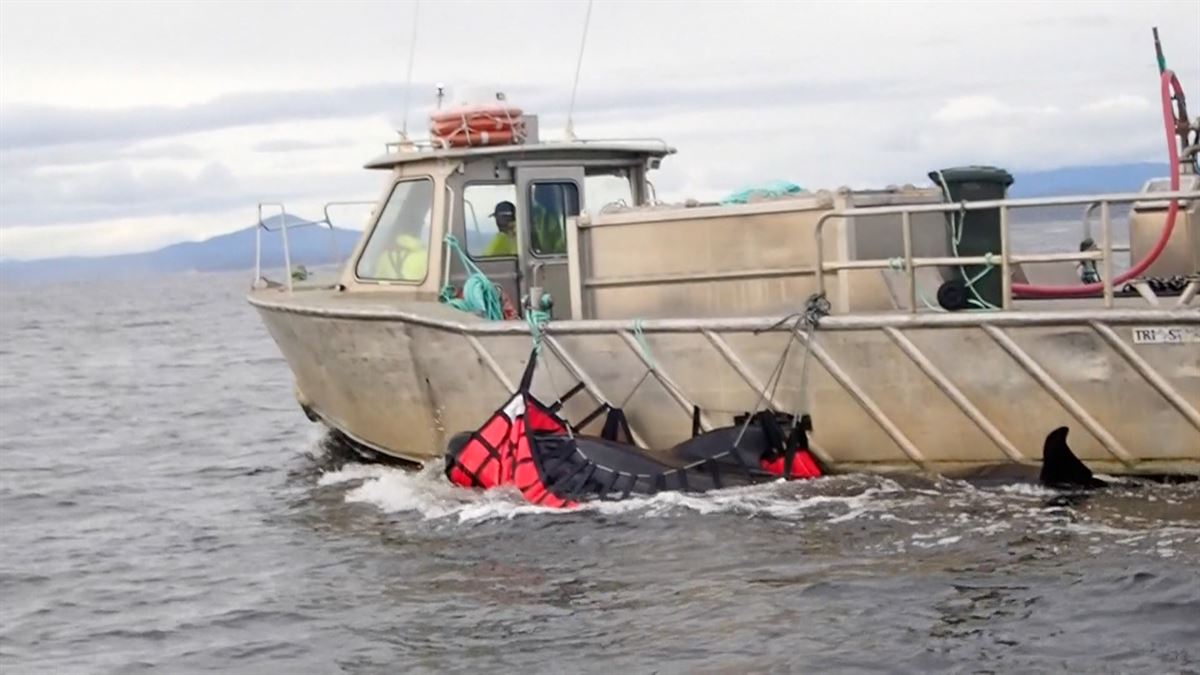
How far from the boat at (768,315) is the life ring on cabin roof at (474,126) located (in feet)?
0.11

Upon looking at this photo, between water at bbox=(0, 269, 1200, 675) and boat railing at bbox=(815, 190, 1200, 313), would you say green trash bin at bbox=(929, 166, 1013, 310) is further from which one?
water at bbox=(0, 269, 1200, 675)

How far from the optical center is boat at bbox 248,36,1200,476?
9797 millimetres

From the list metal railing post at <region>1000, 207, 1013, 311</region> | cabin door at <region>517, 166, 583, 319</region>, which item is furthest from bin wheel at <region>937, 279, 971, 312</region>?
cabin door at <region>517, 166, 583, 319</region>

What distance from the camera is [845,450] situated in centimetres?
1055

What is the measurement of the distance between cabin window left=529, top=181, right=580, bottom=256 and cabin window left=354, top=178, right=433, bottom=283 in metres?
0.79

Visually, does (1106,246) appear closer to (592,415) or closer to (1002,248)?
(1002,248)

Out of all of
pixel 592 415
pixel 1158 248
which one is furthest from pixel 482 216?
pixel 1158 248

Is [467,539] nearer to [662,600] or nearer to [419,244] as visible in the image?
[662,600]

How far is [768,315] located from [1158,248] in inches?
97.3

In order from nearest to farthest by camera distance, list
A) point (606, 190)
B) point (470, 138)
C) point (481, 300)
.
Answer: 1. point (481, 300)
2. point (470, 138)
3. point (606, 190)

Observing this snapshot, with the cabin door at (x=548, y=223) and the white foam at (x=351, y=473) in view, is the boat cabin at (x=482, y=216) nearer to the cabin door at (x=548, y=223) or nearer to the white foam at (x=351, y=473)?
the cabin door at (x=548, y=223)

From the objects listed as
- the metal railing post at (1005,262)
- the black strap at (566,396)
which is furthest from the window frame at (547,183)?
the metal railing post at (1005,262)

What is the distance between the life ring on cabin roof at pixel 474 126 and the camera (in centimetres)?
1271

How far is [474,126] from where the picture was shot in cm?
1275
